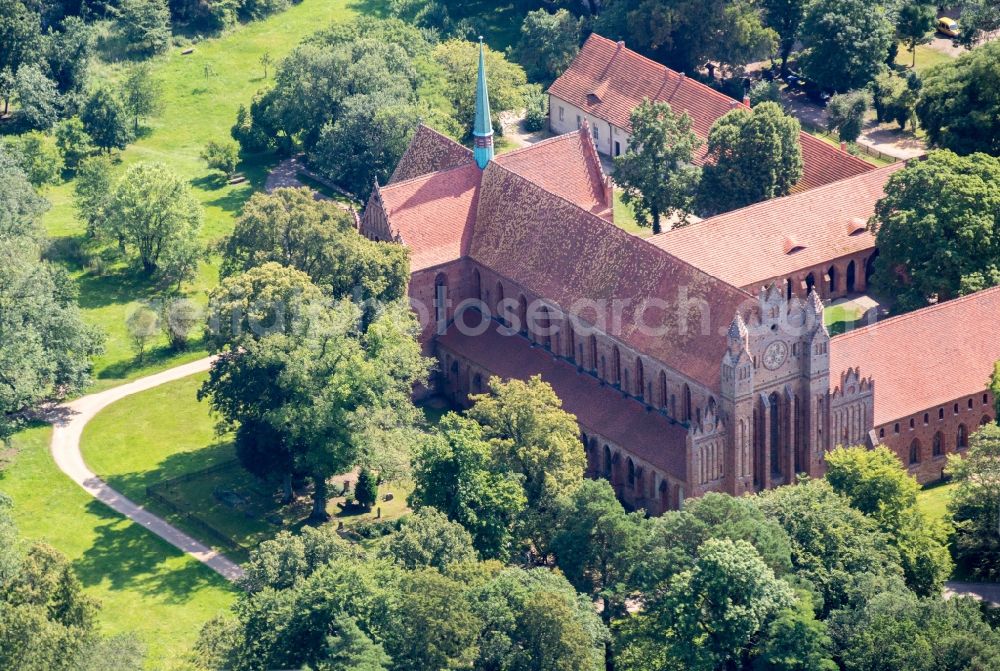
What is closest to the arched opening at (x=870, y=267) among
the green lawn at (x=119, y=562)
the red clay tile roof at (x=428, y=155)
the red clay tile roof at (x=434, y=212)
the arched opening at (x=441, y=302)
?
the red clay tile roof at (x=434, y=212)

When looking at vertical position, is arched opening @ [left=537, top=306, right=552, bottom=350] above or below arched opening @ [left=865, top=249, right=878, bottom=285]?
above

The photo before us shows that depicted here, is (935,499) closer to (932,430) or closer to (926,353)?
(932,430)

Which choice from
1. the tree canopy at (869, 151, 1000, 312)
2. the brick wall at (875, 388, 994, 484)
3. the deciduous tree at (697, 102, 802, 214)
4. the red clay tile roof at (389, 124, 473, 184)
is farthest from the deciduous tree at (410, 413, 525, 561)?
the deciduous tree at (697, 102, 802, 214)

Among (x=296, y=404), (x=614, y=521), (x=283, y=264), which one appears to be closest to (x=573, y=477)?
(x=614, y=521)

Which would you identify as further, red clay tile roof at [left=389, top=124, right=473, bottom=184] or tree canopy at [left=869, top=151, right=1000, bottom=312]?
red clay tile roof at [left=389, top=124, right=473, bottom=184]

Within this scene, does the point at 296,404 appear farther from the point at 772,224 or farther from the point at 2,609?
the point at 772,224

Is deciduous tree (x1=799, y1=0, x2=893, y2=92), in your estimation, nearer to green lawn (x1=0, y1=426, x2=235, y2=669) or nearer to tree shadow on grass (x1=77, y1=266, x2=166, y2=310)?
tree shadow on grass (x1=77, y1=266, x2=166, y2=310)

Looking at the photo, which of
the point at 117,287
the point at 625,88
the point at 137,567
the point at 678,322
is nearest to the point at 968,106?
the point at 625,88
